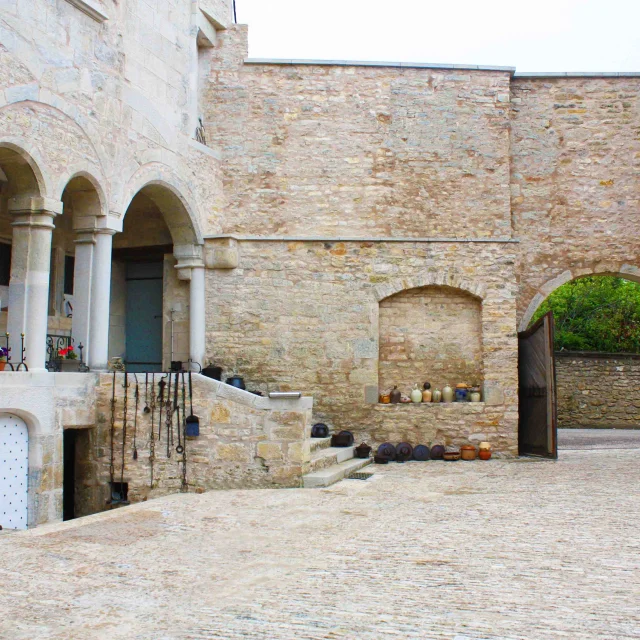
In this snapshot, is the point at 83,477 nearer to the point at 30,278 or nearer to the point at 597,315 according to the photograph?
the point at 30,278

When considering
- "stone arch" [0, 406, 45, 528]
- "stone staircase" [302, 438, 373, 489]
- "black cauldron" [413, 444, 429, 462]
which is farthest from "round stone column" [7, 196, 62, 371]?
"black cauldron" [413, 444, 429, 462]

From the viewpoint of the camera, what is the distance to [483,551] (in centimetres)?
505

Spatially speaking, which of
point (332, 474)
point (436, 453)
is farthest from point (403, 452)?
point (332, 474)

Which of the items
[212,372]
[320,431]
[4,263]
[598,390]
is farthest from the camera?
[598,390]

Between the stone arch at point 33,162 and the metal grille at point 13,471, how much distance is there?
2461mm

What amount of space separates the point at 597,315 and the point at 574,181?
13.1m

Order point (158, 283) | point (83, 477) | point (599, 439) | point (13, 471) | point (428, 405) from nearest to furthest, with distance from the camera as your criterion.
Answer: point (13, 471), point (83, 477), point (428, 405), point (158, 283), point (599, 439)

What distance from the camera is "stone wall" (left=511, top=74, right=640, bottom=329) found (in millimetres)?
11984

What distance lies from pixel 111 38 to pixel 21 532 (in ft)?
20.4

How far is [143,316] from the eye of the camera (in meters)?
11.8

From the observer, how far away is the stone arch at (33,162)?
7.45 meters

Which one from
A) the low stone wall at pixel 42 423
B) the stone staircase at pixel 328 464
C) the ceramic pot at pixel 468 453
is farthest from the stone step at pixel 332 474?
the low stone wall at pixel 42 423

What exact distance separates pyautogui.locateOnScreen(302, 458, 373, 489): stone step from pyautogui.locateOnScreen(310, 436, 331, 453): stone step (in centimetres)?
40

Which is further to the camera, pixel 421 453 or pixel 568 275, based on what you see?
pixel 568 275
